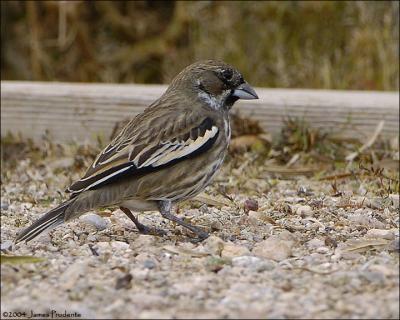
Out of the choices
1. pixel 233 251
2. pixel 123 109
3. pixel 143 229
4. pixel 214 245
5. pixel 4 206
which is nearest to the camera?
pixel 233 251

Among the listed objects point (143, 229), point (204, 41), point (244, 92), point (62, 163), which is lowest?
point (62, 163)

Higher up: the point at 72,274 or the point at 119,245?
the point at 72,274

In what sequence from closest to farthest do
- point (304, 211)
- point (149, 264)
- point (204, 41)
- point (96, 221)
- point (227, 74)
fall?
1. point (149, 264)
2. point (96, 221)
3. point (304, 211)
4. point (227, 74)
5. point (204, 41)

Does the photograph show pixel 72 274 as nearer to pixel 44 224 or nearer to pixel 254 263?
pixel 254 263

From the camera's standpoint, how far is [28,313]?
3662mm

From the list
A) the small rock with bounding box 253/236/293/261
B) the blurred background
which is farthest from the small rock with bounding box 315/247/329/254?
the blurred background

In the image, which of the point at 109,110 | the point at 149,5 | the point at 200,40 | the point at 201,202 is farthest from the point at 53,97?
the point at 149,5

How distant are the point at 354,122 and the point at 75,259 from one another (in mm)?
3585

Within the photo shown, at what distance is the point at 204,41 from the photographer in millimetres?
10477

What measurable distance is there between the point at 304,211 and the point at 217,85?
0.88m

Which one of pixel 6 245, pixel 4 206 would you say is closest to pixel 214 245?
pixel 6 245

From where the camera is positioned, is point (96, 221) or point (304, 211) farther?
point (304, 211)

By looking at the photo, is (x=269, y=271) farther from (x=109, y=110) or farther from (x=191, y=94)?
(x=109, y=110)

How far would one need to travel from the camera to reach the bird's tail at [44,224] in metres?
4.77
